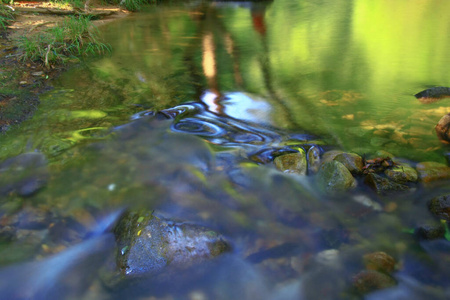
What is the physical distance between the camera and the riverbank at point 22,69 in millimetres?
3977

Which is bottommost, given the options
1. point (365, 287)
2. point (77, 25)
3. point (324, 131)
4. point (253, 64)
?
point (365, 287)

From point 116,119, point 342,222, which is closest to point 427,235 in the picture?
point 342,222

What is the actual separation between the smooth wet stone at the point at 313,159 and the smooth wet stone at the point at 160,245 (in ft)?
3.78

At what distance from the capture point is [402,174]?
2877 mm

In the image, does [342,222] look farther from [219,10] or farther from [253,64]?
[219,10]

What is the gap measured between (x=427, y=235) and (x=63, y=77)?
194 inches

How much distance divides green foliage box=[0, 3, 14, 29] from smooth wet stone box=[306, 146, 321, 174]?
20.4 feet

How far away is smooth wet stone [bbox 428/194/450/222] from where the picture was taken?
2492mm

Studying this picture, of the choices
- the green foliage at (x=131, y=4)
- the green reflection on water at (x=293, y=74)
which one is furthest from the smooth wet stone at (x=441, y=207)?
the green foliage at (x=131, y=4)

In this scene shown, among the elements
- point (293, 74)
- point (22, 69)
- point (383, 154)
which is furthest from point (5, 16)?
point (383, 154)

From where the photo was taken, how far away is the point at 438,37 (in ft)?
24.4

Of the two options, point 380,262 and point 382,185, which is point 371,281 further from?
point 382,185

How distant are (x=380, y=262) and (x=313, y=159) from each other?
1.19 metres

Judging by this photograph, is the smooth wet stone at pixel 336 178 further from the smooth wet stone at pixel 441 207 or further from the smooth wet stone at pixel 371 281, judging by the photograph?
the smooth wet stone at pixel 371 281
